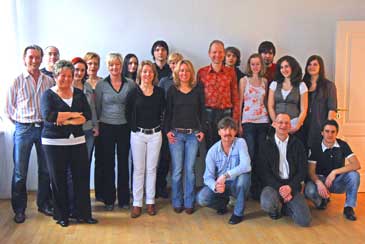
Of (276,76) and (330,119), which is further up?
(276,76)

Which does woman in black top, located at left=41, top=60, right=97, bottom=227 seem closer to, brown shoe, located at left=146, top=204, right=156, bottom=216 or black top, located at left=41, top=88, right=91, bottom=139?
black top, located at left=41, top=88, right=91, bottom=139

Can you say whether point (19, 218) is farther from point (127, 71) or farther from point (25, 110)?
point (127, 71)

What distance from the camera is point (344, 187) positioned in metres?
3.96

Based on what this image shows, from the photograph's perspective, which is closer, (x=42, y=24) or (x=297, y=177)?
(x=297, y=177)

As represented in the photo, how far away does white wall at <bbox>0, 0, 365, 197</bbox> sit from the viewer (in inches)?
180

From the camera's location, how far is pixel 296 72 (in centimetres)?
417

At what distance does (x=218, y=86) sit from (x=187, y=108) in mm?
419

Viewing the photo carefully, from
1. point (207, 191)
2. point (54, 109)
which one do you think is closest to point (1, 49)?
point (54, 109)

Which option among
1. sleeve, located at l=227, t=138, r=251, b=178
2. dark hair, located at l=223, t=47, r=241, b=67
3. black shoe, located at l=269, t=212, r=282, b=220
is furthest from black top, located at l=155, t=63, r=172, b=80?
black shoe, located at l=269, t=212, r=282, b=220

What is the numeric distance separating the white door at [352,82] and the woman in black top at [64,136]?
2751 mm

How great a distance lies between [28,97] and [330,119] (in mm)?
2843

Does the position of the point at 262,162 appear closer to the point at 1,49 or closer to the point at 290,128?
the point at 290,128

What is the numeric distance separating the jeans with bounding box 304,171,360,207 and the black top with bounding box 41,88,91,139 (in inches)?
84.0

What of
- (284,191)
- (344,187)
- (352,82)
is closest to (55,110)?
(284,191)
